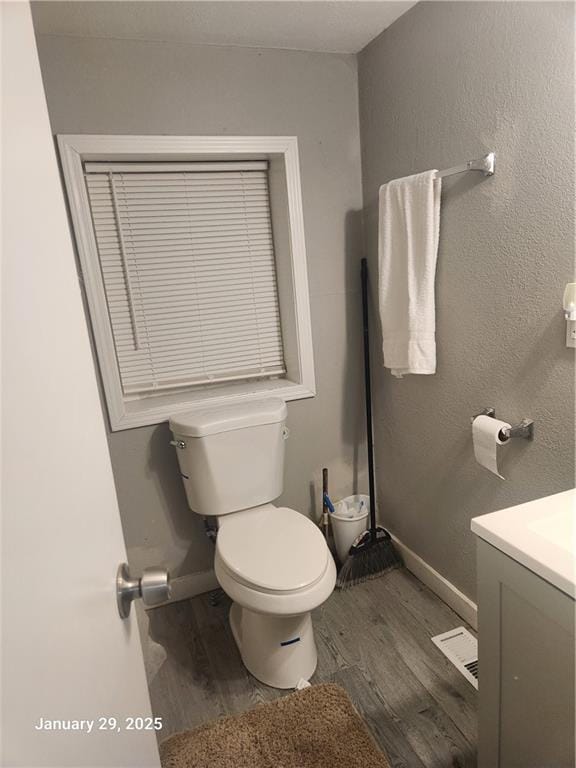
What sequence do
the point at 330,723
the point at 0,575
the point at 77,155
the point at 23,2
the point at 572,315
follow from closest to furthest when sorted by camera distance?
the point at 0,575
the point at 23,2
the point at 572,315
the point at 330,723
the point at 77,155

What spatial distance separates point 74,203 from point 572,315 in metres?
1.61

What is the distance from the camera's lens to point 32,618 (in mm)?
376

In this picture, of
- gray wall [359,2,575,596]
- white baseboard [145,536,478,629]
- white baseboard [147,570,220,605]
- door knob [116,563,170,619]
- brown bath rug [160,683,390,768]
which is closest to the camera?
door knob [116,563,170,619]

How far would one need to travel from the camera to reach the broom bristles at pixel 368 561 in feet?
6.97

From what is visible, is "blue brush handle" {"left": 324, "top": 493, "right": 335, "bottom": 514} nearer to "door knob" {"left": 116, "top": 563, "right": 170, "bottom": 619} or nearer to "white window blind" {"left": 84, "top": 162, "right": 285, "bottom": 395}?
"white window blind" {"left": 84, "top": 162, "right": 285, "bottom": 395}

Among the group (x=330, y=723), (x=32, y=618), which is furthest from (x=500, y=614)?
(x=32, y=618)

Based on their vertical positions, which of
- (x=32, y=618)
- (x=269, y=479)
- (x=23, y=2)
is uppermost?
(x=23, y=2)

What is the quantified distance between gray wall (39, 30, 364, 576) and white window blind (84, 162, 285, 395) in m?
0.20

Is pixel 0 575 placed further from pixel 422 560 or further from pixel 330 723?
pixel 422 560

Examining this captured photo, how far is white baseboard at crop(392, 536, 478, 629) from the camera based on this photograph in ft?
6.00

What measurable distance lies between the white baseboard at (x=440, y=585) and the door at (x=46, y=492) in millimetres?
1536

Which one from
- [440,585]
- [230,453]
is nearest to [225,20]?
[230,453]

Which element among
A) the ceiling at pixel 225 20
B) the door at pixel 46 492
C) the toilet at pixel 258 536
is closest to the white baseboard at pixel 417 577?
the toilet at pixel 258 536

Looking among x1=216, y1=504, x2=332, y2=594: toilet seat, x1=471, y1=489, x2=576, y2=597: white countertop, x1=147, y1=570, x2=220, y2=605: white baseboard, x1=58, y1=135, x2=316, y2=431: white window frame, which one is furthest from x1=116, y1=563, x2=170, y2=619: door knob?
x1=147, y1=570, x2=220, y2=605: white baseboard
